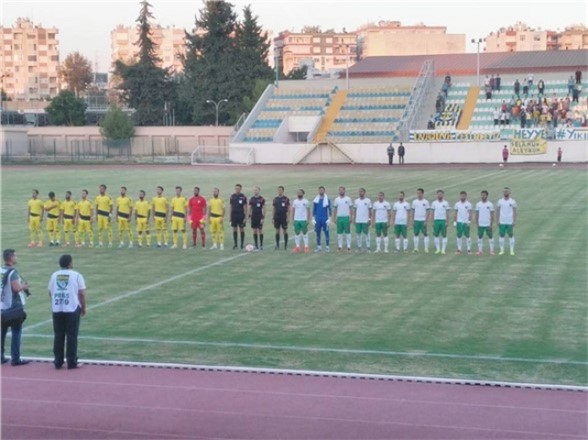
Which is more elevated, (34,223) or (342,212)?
(342,212)

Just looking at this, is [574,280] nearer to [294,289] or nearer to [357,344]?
[294,289]

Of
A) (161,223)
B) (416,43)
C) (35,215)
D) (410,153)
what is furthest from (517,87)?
(35,215)

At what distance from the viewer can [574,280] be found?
19.9 m

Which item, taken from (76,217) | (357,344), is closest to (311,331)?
(357,344)

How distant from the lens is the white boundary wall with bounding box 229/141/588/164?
58.3m

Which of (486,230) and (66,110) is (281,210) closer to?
(486,230)

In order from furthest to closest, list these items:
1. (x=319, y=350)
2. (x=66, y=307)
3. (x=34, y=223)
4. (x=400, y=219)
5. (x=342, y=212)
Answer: (x=34, y=223), (x=342, y=212), (x=400, y=219), (x=319, y=350), (x=66, y=307)

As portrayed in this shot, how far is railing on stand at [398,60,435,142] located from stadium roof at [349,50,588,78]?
256cm

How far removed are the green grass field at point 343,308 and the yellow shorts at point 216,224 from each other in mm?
711

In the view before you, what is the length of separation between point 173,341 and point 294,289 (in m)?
4.84

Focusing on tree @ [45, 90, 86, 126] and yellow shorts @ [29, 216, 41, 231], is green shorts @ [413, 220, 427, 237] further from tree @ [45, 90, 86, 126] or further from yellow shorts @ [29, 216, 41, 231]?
tree @ [45, 90, 86, 126]

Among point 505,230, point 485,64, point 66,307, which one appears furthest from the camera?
point 485,64

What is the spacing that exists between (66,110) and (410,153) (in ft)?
138

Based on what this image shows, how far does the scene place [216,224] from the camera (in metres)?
25.3
